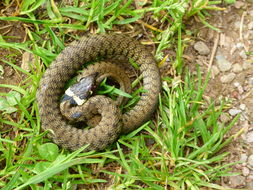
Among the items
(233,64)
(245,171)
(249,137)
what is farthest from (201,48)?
(245,171)

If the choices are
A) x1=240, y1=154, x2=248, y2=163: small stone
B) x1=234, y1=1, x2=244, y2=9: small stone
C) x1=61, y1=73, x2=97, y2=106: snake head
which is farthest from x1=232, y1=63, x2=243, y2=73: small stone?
x1=61, y1=73, x2=97, y2=106: snake head

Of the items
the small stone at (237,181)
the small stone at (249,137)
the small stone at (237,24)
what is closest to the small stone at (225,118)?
the small stone at (249,137)

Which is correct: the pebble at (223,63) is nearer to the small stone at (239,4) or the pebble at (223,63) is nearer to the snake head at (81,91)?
the small stone at (239,4)

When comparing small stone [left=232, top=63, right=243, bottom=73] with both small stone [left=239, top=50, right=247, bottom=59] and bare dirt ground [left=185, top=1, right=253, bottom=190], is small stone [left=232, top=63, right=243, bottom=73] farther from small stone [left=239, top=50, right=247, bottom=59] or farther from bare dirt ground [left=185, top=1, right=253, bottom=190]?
small stone [left=239, top=50, right=247, bottom=59]

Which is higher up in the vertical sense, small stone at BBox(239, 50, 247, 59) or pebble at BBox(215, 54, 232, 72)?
small stone at BBox(239, 50, 247, 59)

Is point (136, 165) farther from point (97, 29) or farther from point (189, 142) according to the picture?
point (97, 29)

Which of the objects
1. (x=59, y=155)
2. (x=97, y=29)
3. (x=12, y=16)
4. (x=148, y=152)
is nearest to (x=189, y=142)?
(x=148, y=152)

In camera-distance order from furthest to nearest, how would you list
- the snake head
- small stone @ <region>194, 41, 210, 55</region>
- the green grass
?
small stone @ <region>194, 41, 210, 55</region> < the snake head < the green grass
